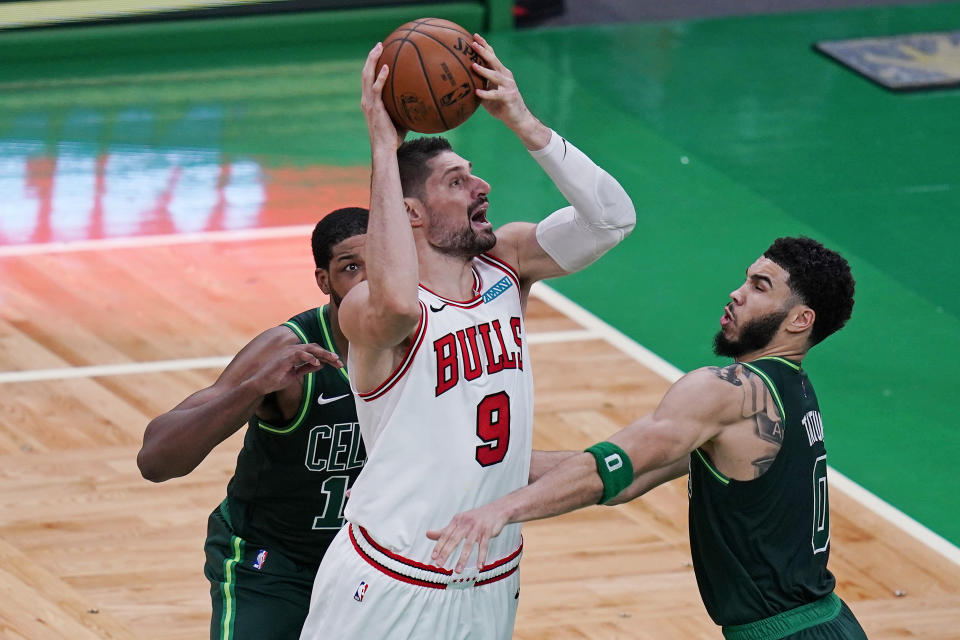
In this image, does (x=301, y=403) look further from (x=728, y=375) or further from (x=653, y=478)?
(x=728, y=375)

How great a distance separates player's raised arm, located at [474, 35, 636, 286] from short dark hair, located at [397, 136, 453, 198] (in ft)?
0.71

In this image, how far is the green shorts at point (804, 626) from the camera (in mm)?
4961

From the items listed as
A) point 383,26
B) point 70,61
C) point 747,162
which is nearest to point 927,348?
point 747,162

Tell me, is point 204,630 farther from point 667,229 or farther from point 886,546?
point 667,229

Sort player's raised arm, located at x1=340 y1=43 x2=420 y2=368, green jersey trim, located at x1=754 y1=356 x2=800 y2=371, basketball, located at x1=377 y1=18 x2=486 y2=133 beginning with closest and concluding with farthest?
player's raised arm, located at x1=340 y1=43 x2=420 y2=368
basketball, located at x1=377 y1=18 x2=486 y2=133
green jersey trim, located at x1=754 y1=356 x2=800 y2=371

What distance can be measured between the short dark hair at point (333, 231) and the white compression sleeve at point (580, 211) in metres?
0.81

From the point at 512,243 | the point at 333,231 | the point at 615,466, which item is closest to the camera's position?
the point at 615,466

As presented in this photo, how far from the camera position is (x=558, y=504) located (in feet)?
14.9

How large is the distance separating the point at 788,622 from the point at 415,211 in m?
1.75

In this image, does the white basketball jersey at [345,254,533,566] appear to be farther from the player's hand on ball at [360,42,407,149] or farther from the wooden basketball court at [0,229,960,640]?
the wooden basketball court at [0,229,960,640]

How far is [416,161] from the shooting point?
4.90m

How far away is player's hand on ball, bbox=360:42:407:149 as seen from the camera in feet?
14.9

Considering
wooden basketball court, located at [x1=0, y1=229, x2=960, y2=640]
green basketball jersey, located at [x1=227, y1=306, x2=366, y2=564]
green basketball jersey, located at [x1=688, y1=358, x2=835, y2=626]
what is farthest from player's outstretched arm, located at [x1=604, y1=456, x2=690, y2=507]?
wooden basketball court, located at [x1=0, y1=229, x2=960, y2=640]

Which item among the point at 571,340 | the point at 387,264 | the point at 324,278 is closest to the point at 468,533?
the point at 387,264
